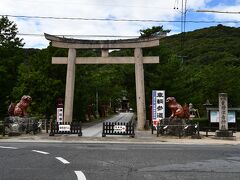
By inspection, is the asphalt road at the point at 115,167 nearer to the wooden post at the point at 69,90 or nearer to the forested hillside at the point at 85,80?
the wooden post at the point at 69,90

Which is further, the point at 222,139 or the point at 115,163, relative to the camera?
the point at 222,139

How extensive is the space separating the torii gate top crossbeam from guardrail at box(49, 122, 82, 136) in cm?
933

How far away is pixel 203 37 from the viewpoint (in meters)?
149

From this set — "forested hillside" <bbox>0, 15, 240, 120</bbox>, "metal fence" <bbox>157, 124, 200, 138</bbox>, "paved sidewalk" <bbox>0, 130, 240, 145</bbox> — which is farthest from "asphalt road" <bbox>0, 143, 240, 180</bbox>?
"forested hillside" <bbox>0, 15, 240, 120</bbox>

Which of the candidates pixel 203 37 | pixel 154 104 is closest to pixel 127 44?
pixel 154 104

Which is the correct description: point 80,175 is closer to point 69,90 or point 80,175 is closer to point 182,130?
point 182,130

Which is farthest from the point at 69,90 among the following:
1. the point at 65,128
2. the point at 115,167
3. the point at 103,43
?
the point at 115,167

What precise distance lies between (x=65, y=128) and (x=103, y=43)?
385 inches

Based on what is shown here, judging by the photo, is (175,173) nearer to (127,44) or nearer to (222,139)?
(222,139)

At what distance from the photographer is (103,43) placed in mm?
31812

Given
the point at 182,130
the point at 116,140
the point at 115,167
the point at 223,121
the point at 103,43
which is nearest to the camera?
the point at 115,167

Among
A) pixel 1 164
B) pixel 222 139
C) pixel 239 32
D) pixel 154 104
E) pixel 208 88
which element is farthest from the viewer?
pixel 239 32

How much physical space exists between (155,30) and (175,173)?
3468cm

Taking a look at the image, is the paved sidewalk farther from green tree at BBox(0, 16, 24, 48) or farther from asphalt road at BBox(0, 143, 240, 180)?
green tree at BBox(0, 16, 24, 48)
